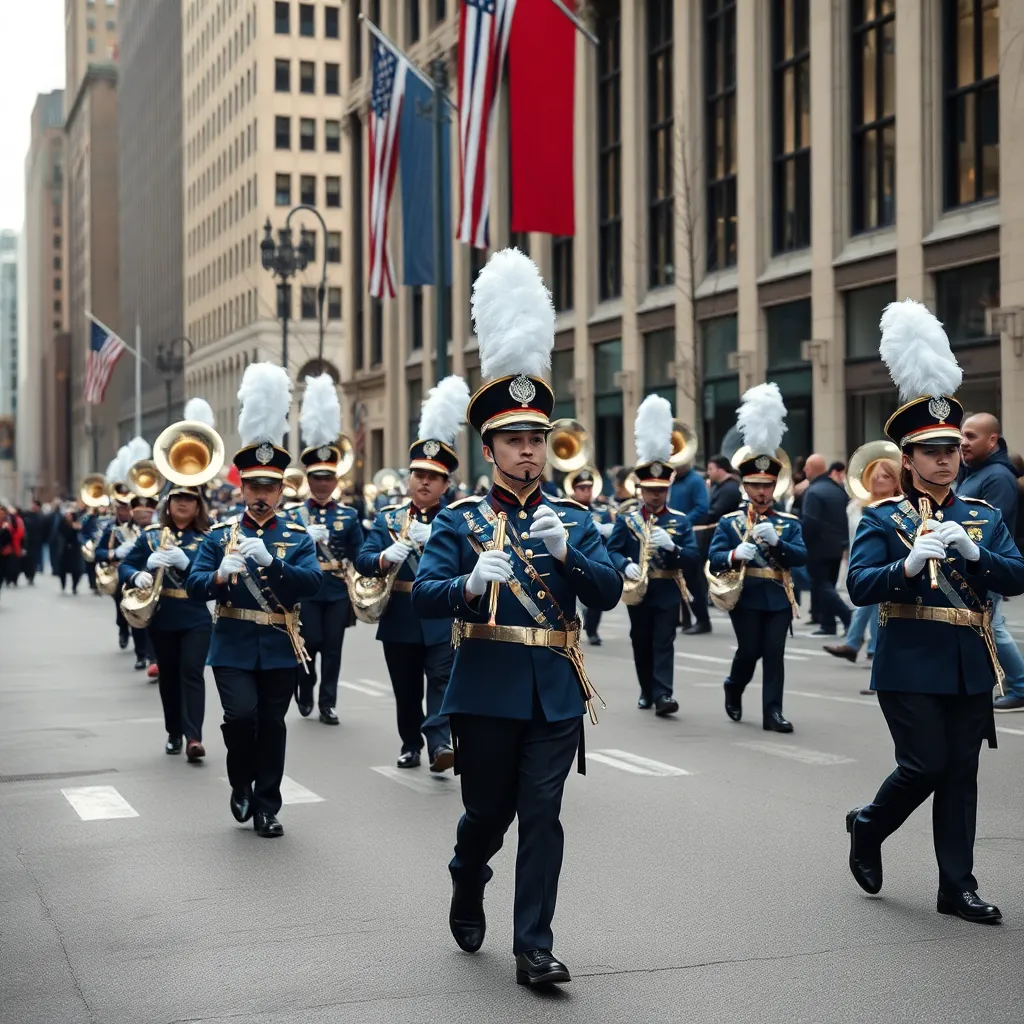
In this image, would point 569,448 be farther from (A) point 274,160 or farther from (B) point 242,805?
(A) point 274,160

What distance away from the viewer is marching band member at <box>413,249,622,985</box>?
6184mm

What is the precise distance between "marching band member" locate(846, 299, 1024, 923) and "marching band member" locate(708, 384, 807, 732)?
5250mm

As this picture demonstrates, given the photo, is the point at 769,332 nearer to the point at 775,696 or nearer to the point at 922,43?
the point at 922,43

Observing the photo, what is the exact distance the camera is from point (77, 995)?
599 centimetres

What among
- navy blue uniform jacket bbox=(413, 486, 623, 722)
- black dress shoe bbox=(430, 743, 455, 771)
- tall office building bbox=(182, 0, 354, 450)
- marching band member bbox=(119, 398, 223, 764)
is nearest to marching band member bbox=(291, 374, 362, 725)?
marching band member bbox=(119, 398, 223, 764)

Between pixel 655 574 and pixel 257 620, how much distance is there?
528cm

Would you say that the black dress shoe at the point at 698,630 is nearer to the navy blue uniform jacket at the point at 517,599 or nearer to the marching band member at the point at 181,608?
the marching band member at the point at 181,608

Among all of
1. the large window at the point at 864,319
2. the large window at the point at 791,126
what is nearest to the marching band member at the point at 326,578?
the large window at the point at 864,319

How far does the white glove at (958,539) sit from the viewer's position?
22.0 ft

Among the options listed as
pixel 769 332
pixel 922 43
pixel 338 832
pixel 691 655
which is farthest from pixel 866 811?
pixel 769 332

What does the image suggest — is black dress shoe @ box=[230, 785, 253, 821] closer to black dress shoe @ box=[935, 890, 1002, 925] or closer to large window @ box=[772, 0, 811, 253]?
black dress shoe @ box=[935, 890, 1002, 925]

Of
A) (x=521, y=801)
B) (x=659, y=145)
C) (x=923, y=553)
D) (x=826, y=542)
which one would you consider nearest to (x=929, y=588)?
(x=923, y=553)

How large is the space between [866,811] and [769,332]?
27.9 meters

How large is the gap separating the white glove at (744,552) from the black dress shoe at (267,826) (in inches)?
187
